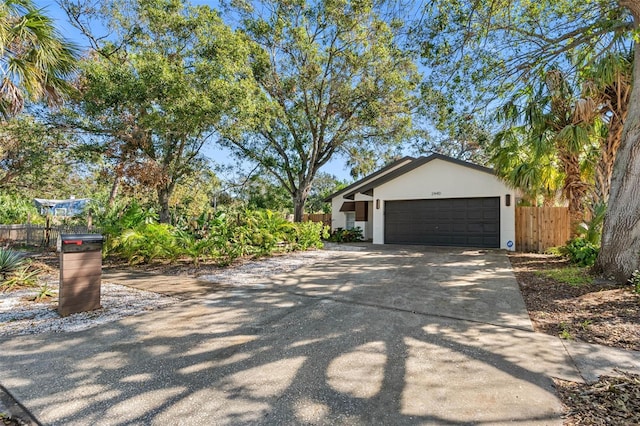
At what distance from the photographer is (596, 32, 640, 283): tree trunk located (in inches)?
210

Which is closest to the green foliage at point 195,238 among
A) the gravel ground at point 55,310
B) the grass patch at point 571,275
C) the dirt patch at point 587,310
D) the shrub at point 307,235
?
the shrub at point 307,235

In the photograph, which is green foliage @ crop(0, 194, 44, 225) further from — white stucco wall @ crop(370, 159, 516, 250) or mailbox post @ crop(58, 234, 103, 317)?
white stucco wall @ crop(370, 159, 516, 250)

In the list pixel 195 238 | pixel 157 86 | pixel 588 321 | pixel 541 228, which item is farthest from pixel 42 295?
pixel 541 228

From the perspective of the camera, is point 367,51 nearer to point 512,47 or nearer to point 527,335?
point 512,47

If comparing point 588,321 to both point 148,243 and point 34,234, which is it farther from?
point 34,234

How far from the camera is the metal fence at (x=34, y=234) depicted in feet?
42.2

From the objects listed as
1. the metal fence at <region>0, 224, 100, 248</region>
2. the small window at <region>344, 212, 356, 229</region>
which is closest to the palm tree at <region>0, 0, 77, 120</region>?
the metal fence at <region>0, 224, 100, 248</region>

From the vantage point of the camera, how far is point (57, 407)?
2.18m

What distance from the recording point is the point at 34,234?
→ 13.4m

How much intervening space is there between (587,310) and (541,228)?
857 centimetres

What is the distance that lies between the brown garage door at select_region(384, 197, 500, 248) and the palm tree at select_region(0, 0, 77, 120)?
40.4 ft

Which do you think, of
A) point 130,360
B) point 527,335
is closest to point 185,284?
point 130,360

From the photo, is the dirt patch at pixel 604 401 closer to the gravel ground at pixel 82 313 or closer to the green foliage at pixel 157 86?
the gravel ground at pixel 82 313

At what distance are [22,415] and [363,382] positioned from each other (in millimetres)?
2413
